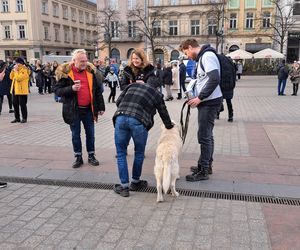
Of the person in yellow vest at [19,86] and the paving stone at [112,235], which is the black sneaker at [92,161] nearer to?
the paving stone at [112,235]

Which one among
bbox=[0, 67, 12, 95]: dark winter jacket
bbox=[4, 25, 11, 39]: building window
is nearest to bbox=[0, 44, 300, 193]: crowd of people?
bbox=[0, 67, 12, 95]: dark winter jacket

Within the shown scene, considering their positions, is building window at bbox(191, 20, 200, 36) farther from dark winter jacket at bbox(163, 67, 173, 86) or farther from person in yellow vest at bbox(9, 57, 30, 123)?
person in yellow vest at bbox(9, 57, 30, 123)

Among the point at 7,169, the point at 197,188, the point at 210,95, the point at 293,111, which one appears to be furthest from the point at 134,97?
the point at 293,111

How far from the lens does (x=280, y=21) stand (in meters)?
48.0

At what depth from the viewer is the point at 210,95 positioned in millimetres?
4773

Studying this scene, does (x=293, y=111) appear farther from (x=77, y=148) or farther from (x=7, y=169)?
(x=7, y=169)

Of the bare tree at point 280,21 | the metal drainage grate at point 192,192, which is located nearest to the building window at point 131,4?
the bare tree at point 280,21

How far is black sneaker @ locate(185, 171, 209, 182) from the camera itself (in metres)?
5.09

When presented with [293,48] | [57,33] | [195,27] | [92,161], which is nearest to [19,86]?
[92,161]

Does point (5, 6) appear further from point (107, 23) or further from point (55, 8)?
point (107, 23)

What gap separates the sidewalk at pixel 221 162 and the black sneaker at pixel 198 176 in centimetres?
11

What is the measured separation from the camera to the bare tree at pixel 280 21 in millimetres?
44031

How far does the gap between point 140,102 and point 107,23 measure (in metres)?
57.4

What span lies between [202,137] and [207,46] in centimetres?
126
